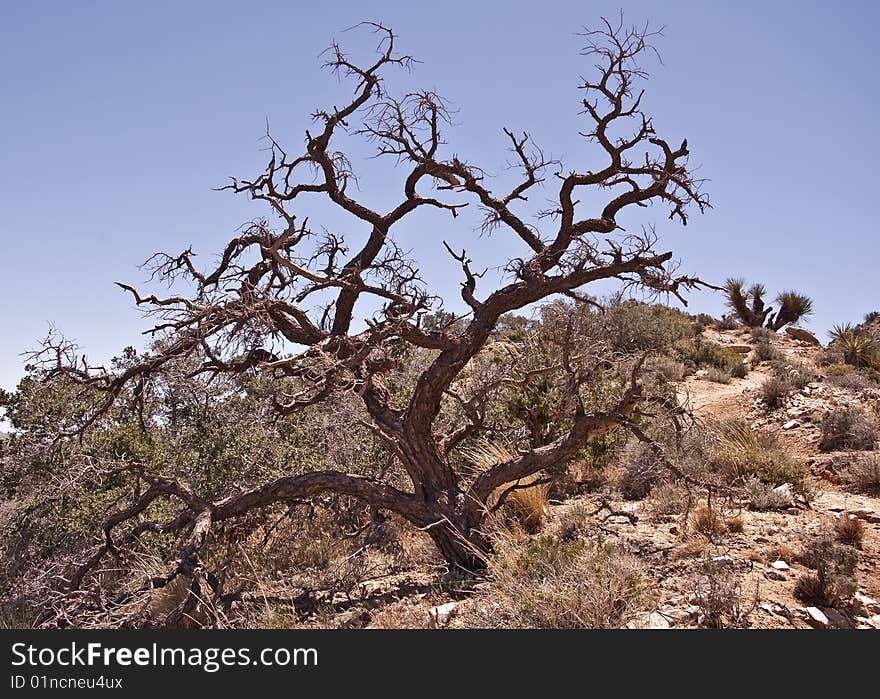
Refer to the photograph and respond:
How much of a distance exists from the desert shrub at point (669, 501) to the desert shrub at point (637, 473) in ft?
1.38

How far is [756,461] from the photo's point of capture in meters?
8.25

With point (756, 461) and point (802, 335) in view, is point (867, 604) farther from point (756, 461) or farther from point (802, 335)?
point (802, 335)

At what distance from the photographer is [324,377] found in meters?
5.37

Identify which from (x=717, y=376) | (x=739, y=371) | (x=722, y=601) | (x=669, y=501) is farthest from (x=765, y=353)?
(x=722, y=601)

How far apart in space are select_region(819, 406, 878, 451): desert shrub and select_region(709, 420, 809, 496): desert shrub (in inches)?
36.6

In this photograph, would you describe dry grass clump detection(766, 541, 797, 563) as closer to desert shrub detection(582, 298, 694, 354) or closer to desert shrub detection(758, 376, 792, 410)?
desert shrub detection(758, 376, 792, 410)

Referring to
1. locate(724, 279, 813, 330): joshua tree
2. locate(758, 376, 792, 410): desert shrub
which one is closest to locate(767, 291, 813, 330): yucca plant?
locate(724, 279, 813, 330): joshua tree

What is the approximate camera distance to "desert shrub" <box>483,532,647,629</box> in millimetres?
4129

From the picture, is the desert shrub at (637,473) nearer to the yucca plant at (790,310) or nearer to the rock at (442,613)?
the rock at (442,613)

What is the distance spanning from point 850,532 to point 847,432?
4.47 m

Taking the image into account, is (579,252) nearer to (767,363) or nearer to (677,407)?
(677,407)

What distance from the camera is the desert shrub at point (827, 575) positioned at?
4535 millimetres

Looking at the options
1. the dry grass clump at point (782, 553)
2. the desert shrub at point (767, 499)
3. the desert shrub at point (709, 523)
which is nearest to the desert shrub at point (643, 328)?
the desert shrub at point (767, 499)

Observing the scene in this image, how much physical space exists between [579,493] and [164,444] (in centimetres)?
616
